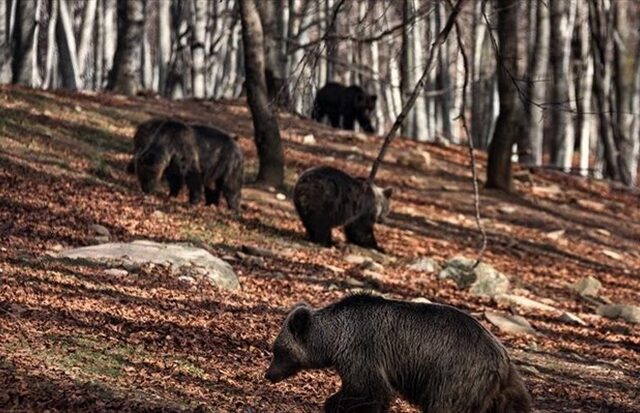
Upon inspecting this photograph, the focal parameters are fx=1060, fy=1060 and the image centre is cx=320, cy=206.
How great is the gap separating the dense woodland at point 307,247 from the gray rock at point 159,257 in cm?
3

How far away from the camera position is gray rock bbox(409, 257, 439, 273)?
15773 millimetres

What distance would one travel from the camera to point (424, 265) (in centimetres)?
1589

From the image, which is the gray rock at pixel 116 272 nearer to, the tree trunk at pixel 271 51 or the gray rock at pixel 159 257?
the gray rock at pixel 159 257

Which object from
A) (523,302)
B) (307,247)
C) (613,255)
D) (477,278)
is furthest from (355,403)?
(613,255)

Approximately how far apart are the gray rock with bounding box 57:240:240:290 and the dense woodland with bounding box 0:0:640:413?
0.03 meters

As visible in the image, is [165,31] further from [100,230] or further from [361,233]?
[100,230]

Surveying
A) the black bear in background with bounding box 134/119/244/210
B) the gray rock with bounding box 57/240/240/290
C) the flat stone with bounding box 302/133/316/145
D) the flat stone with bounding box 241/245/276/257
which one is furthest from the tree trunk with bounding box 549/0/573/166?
the gray rock with bounding box 57/240/240/290

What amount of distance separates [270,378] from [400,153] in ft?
62.1

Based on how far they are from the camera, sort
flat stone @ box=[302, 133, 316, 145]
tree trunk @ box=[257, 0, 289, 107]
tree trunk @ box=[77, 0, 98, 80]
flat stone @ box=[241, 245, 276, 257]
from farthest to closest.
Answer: tree trunk @ box=[77, 0, 98, 80] < flat stone @ box=[302, 133, 316, 145] < tree trunk @ box=[257, 0, 289, 107] < flat stone @ box=[241, 245, 276, 257]

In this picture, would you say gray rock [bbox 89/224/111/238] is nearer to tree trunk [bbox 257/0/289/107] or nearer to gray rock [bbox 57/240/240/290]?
gray rock [bbox 57/240/240/290]

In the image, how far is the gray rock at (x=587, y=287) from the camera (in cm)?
1655

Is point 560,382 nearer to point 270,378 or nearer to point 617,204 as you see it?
point 270,378

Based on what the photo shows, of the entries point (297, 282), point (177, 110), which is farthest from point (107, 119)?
point (297, 282)

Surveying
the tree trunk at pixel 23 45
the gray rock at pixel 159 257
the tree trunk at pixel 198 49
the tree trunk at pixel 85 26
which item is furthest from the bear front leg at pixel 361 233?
the tree trunk at pixel 85 26
